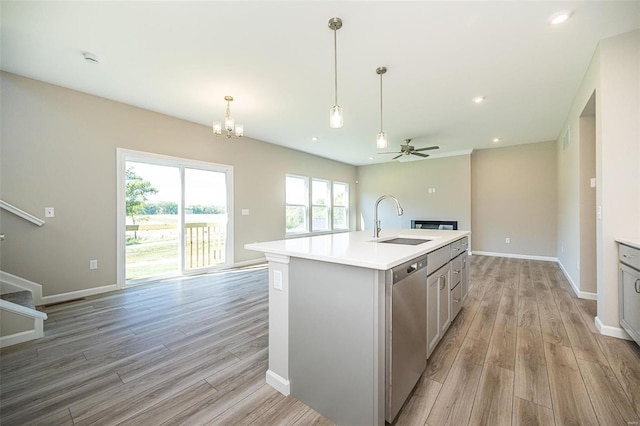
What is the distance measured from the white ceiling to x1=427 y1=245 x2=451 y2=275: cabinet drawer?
1.84 meters

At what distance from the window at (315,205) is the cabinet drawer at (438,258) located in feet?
15.1

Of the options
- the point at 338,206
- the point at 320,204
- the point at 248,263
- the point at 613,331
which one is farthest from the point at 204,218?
the point at 613,331

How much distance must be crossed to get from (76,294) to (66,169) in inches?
62.6

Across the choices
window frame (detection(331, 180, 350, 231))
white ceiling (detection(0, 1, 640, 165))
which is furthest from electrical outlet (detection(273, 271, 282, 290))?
window frame (detection(331, 180, 350, 231))

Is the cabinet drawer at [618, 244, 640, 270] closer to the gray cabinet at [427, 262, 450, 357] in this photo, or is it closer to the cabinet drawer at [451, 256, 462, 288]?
the cabinet drawer at [451, 256, 462, 288]

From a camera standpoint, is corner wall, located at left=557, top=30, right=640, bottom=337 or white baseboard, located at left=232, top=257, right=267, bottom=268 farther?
white baseboard, located at left=232, top=257, right=267, bottom=268

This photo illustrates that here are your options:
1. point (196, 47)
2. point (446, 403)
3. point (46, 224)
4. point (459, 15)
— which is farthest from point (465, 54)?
point (46, 224)

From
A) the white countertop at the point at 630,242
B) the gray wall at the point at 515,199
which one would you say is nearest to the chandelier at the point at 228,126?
the white countertop at the point at 630,242

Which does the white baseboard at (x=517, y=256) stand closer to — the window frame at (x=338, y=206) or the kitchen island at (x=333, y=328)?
the window frame at (x=338, y=206)

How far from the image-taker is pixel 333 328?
1.40 meters

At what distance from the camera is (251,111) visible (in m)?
4.00

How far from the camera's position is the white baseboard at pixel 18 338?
7.02ft

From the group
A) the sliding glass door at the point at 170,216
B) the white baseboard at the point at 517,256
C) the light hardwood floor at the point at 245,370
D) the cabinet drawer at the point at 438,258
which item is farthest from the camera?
the white baseboard at the point at 517,256

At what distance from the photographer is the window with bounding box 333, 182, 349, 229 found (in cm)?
801
